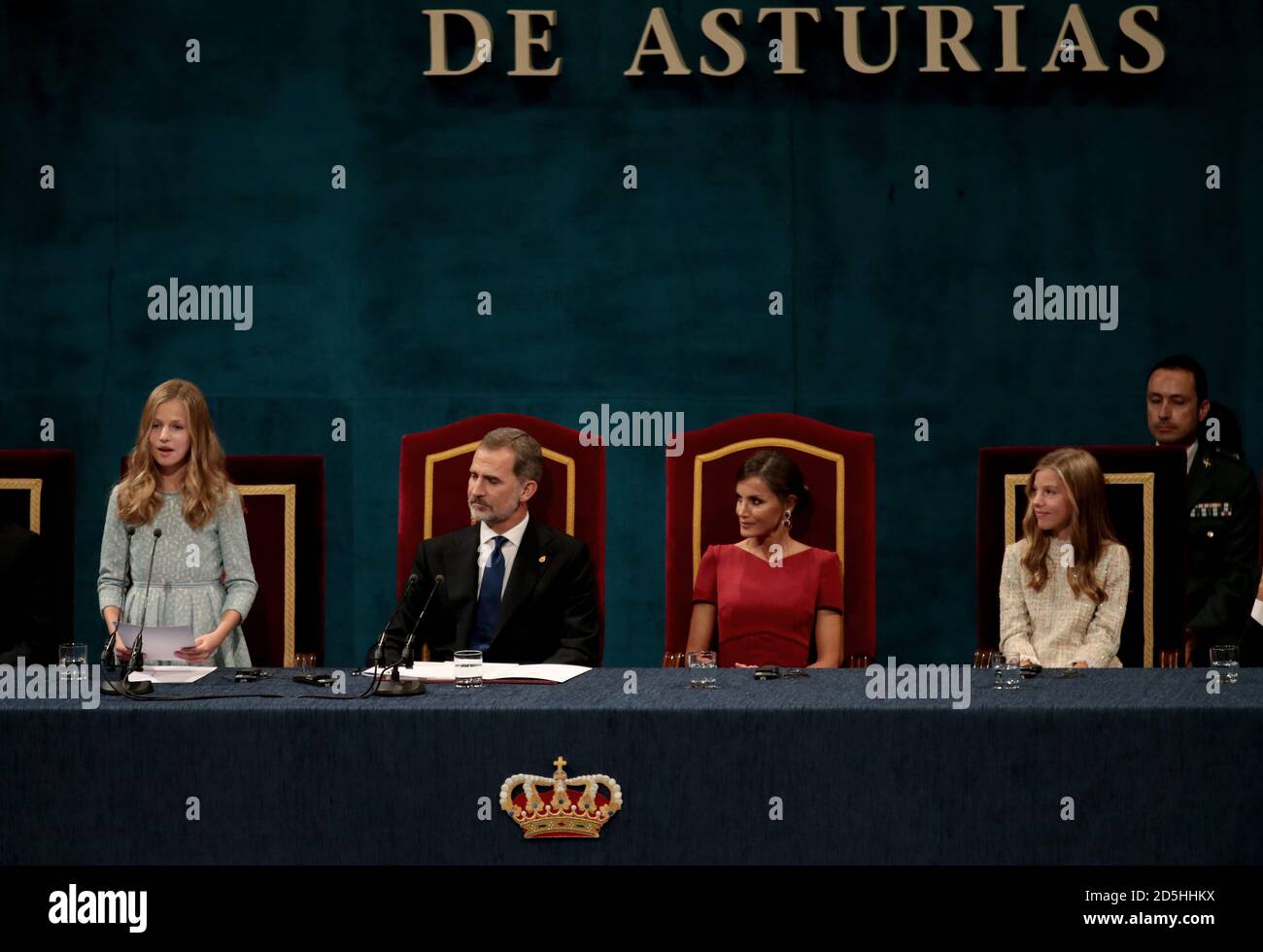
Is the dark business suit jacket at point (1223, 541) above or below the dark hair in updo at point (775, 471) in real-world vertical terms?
below

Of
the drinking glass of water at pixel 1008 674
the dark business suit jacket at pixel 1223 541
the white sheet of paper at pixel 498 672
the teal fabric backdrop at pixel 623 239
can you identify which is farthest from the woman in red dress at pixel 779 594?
the teal fabric backdrop at pixel 623 239

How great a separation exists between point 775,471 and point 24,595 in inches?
73.2

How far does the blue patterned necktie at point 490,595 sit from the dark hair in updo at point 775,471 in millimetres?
631

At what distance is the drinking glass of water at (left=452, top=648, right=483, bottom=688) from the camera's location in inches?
114

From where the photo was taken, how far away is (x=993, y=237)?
5.05 meters

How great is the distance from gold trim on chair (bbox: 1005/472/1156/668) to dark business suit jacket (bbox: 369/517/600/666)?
3.67 feet

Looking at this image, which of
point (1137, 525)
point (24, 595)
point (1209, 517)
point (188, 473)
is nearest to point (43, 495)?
point (24, 595)

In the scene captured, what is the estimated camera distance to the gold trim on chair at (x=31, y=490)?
12.8 ft

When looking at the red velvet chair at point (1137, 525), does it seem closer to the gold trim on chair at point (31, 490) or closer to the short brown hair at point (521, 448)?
the short brown hair at point (521, 448)

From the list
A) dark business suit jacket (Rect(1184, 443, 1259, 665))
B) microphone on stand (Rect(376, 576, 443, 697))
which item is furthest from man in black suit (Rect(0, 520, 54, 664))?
dark business suit jacket (Rect(1184, 443, 1259, 665))

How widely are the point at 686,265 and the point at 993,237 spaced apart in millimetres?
1036

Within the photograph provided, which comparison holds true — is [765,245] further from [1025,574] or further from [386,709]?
[386,709]

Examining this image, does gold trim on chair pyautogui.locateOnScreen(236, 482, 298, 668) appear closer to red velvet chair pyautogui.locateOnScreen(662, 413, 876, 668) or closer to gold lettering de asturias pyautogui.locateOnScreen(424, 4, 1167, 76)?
red velvet chair pyautogui.locateOnScreen(662, 413, 876, 668)
